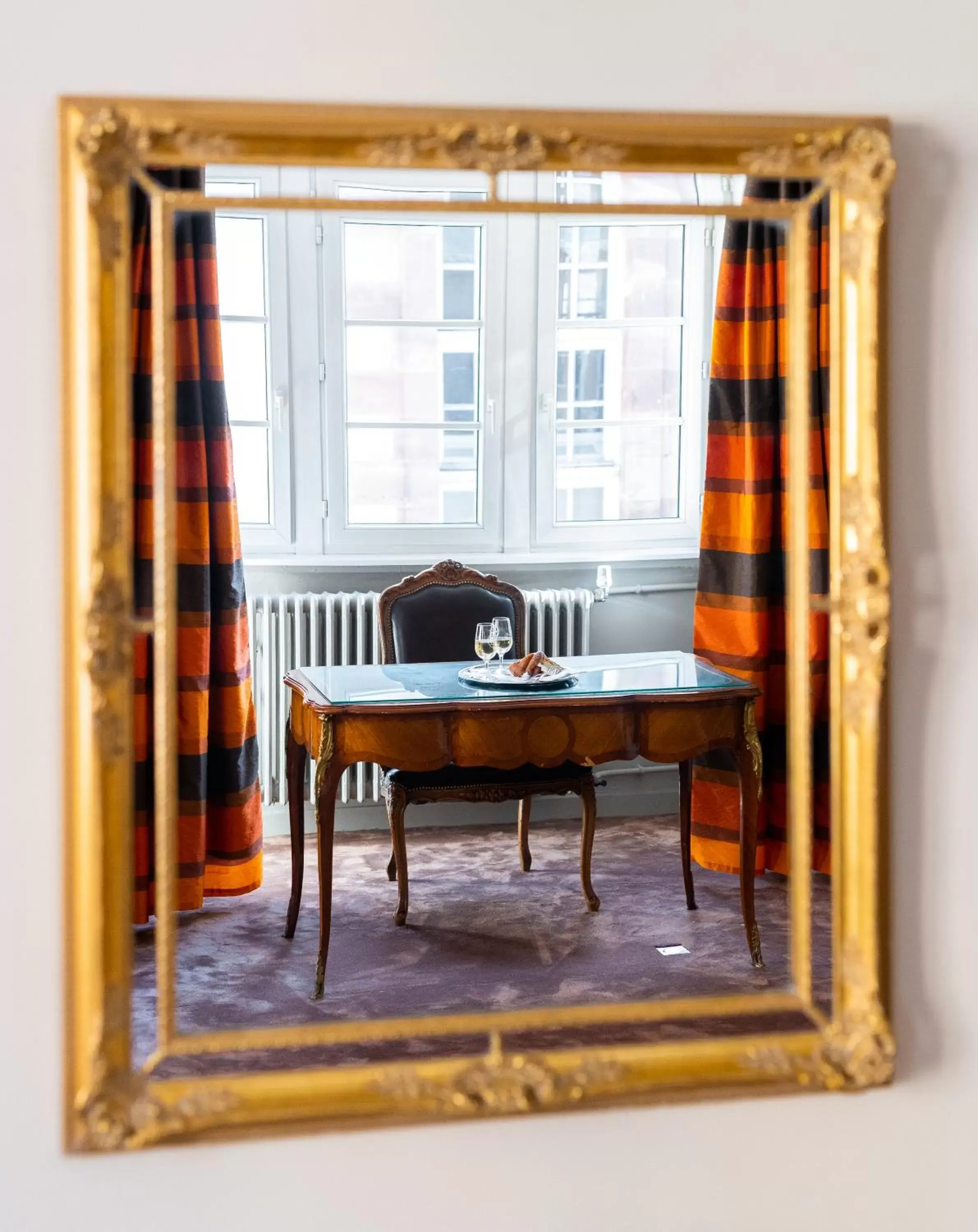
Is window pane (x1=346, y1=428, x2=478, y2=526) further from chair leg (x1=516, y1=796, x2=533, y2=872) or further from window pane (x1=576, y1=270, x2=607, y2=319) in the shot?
chair leg (x1=516, y1=796, x2=533, y2=872)

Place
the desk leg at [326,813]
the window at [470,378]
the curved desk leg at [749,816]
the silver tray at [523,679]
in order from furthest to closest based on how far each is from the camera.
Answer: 1. the window at [470,378]
2. the silver tray at [523,679]
3. the desk leg at [326,813]
4. the curved desk leg at [749,816]

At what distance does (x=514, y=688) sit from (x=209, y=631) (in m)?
0.62

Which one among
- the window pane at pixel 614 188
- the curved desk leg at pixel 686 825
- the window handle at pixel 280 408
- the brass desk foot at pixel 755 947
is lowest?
the brass desk foot at pixel 755 947

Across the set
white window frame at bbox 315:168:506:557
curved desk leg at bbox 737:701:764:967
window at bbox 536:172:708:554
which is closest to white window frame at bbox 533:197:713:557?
window at bbox 536:172:708:554

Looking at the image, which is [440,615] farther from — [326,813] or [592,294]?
[592,294]

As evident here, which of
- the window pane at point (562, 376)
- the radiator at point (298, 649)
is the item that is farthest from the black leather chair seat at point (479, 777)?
the window pane at point (562, 376)

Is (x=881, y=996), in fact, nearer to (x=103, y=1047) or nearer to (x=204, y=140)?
(x=103, y=1047)

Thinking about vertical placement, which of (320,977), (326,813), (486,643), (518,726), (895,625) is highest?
(895,625)

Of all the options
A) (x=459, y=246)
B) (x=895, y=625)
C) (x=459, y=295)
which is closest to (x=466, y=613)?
(x=459, y=295)

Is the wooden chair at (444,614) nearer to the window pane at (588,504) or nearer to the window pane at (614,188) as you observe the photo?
the window pane at (588,504)

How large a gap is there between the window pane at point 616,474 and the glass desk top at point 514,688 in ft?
3.25

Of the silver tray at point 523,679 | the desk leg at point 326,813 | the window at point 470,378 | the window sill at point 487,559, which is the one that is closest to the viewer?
the desk leg at point 326,813

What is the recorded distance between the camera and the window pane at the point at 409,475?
3367 mm

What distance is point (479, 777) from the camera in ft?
8.56
